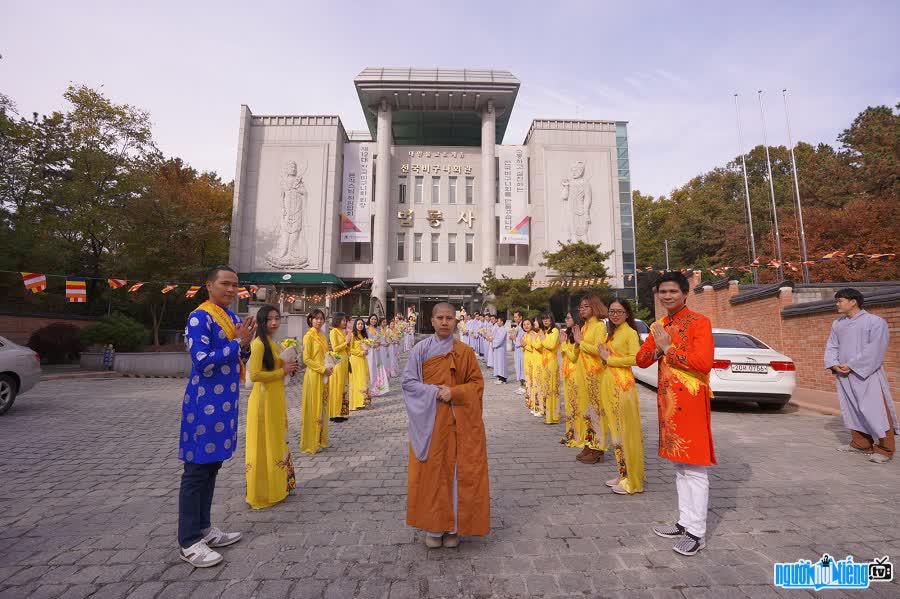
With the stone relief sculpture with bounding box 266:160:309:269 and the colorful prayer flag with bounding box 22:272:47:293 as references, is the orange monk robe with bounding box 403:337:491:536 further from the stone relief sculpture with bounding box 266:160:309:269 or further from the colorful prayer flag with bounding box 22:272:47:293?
the stone relief sculpture with bounding box 266:160:309:269

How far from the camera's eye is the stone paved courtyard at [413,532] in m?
2.52

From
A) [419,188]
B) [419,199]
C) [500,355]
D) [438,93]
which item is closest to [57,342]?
[500,355]

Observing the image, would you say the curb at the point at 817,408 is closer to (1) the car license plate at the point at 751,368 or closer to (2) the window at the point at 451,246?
(1) the car license plate at the point at 751,368

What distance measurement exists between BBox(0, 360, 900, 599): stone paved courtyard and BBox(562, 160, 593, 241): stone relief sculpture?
26.6 metres

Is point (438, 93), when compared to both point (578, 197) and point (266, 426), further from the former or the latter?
point (266, 426)

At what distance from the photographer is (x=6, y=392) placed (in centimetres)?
753

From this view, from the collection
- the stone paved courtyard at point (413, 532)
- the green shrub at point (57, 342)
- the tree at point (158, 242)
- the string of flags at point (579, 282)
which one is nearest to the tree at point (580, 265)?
the string of flags at point (579, 282)

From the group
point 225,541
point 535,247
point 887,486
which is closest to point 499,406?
point 887,486

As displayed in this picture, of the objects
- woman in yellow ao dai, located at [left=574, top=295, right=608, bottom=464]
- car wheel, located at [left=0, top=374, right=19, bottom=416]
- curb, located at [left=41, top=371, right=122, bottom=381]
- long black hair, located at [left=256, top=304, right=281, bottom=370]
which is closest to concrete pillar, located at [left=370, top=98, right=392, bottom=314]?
curb, located at [left=41, top=371, right=122, bottom=381]

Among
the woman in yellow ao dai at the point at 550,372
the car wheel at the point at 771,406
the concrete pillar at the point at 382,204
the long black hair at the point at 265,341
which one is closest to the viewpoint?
the long black hair at the point at 265,341

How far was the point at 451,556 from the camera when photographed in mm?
2842

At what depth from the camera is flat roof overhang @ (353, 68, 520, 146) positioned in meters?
31.1

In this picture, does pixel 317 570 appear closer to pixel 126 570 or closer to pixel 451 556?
pixel 451 556

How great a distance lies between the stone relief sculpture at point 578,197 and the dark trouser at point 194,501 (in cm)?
3061
